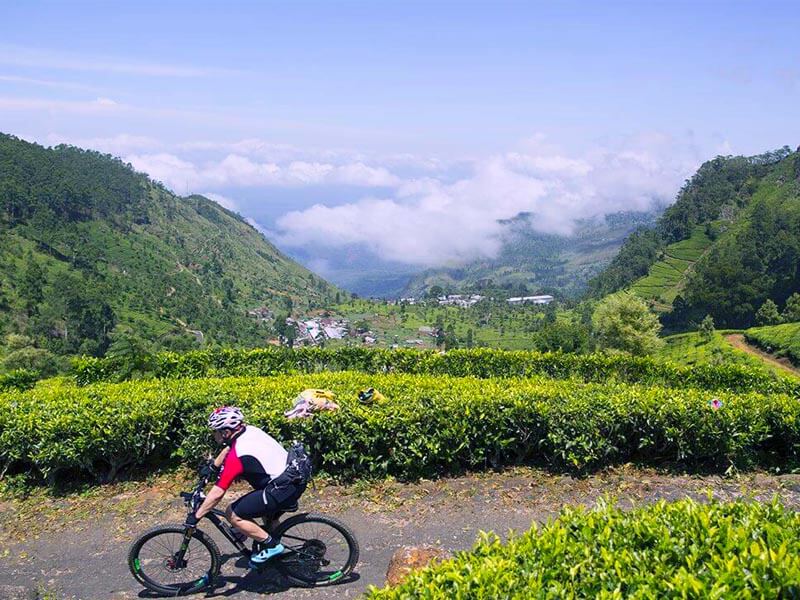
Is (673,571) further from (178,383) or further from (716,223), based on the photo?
(716,223)

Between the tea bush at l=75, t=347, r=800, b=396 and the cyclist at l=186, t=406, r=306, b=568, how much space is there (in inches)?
440

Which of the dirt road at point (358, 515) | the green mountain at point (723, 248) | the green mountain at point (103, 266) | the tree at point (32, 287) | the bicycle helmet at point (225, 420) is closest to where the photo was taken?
the bicycle helmet at point (225, 420)

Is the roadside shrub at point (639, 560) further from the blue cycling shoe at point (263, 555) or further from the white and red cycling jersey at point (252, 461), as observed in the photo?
the blue cycling shoe at point (263, 555)

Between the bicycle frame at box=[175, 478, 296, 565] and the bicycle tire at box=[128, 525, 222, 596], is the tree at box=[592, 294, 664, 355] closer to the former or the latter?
the bicycle frame at box=[175, 478, 296, 565]

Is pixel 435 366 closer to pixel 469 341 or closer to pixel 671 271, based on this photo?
pixel 469 341

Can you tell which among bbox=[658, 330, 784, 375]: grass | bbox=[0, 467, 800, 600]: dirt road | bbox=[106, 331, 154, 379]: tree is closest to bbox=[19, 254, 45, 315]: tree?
bbox=[106, 331, 154, 379]: tree

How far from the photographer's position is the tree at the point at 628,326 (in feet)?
132

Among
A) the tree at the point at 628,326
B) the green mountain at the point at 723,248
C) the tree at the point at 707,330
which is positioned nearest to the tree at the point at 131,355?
the tree at the point at 628,326

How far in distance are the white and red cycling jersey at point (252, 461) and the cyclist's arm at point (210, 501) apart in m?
0.09

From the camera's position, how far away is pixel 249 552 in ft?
23.1

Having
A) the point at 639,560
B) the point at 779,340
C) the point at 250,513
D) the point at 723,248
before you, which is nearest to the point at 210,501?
the point at 250,513

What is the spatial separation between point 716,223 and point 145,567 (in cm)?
13902

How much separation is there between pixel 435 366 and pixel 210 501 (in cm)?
1211

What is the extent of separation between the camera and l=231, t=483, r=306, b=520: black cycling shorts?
6695 millimetres
